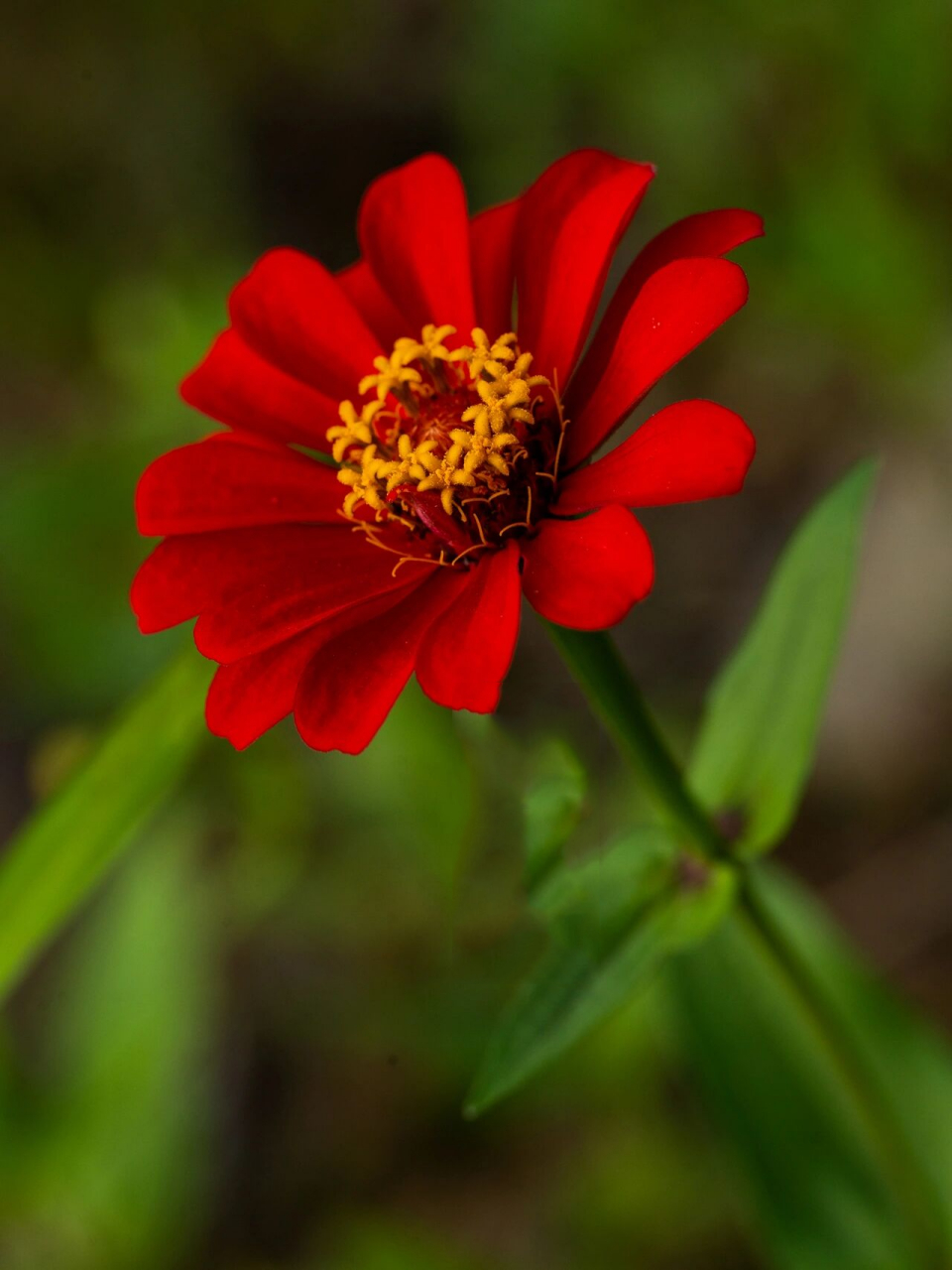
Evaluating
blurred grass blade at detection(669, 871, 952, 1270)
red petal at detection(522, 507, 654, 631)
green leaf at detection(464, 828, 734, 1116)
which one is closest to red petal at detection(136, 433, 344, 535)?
red petal at detection(522, 507, 654, 631)

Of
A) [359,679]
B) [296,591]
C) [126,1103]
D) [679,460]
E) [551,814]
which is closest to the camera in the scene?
[679,460]

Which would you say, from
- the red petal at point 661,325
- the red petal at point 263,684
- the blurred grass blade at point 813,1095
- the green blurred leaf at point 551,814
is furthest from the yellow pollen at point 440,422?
the blurred grass blade at point 813,1095

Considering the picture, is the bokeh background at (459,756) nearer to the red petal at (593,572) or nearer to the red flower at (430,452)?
the red flower at (430,452)

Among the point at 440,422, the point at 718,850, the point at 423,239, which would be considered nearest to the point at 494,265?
the point at 423,239

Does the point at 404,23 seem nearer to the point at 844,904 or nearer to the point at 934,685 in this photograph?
the point at 934,685

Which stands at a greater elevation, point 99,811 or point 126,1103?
point 99,811

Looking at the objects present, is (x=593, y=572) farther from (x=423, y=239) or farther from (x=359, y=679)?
(x=423, y=239)
